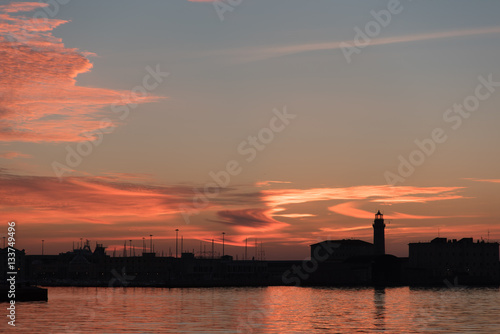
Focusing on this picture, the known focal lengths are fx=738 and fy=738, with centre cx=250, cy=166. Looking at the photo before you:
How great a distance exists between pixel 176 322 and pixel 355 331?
21.6 metres

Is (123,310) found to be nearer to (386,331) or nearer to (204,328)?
(204,328)

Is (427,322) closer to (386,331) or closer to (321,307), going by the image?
(386,331)

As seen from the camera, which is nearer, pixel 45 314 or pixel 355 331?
pixel 355 331

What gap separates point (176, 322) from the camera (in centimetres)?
8450

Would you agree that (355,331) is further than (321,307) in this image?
No

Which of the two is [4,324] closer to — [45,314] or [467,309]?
[45,314]

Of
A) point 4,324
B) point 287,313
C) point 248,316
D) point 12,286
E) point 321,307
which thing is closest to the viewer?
point 4,324

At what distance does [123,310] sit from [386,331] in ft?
152

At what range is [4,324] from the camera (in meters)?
80.6

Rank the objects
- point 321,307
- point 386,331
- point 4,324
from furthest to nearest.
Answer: point 321,307 < point 4,324 < point 386,331

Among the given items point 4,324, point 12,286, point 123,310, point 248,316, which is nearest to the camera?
point 4,324

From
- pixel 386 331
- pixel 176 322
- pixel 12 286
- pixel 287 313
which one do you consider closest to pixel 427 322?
pixel 386 331

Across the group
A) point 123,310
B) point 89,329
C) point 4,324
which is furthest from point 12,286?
point 89,329

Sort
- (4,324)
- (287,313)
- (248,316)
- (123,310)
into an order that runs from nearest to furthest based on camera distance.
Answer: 1. (4,324)
2. (248,316)
3. (287,313)
4. (123,310)
